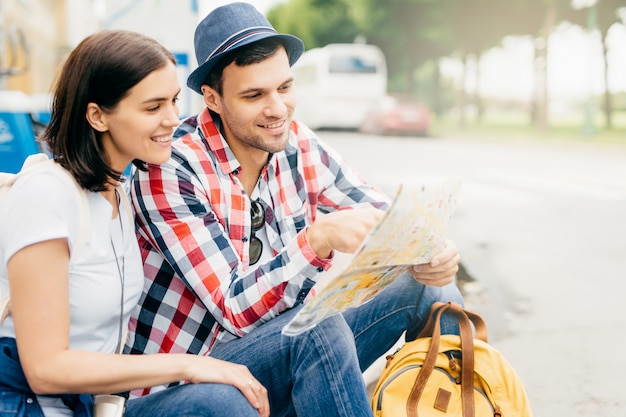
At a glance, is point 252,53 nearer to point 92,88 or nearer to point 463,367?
point 92,88

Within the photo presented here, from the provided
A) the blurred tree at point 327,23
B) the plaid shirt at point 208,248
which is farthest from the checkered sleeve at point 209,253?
the blurred tree at point 327,23

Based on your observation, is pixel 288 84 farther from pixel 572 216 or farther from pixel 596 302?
pixel 572 216

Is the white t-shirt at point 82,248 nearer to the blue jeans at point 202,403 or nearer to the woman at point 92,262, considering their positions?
the woman at point 92,262

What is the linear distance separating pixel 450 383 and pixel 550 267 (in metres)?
3.82

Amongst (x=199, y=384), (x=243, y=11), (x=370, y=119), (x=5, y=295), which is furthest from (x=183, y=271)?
(x=370, y=119)

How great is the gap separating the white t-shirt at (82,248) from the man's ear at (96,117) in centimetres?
16

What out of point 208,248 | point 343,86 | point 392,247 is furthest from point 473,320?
point 343,86

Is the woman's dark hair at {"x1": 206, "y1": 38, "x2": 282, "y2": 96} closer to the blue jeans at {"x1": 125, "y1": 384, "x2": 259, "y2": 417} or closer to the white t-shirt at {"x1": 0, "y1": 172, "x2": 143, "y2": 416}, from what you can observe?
the white t-shirt at {"x1": 0, "y1": 172, "x2": 143, "y2": 416}

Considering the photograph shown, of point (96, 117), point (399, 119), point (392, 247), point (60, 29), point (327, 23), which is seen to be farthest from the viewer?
→ point (327, 23)

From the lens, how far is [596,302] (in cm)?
475

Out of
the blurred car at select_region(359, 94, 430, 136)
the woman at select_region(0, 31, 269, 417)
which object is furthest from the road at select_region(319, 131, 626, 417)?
the blurred car at select_region(359, 94, 430, 136)

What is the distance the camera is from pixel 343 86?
76.8ft

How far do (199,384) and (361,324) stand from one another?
28.3 inches

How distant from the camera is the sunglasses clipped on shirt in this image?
7.27ft
